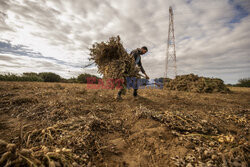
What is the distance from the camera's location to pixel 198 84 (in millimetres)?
9836

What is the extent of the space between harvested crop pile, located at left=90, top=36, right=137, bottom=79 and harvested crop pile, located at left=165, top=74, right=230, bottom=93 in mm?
7531

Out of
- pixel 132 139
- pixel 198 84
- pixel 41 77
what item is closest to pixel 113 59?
pixel 132 139

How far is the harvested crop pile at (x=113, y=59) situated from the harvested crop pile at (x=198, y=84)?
7.53m

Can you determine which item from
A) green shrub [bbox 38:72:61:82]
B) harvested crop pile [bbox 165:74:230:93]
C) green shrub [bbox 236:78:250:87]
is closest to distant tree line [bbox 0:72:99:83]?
green shrub [bbox 38:72:61:82]

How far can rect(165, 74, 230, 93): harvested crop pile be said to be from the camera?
9305mm

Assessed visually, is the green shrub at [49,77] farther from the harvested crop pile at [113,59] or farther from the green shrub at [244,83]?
the green shrub at [244,83]

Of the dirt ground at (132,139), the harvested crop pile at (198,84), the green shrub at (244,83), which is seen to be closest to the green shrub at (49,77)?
the dirt ground at (132,139)

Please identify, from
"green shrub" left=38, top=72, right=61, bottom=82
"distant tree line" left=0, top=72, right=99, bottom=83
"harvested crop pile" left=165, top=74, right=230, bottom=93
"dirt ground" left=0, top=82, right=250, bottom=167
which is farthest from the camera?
"green shrub" left=38, top=72, right=61, bottom=82

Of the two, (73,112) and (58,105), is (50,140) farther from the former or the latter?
(58,105)

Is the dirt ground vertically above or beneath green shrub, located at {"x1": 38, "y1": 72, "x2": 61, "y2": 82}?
beneath

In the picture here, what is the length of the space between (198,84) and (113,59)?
846 centimetres

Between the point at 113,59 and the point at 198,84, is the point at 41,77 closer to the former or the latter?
the point at 113,59

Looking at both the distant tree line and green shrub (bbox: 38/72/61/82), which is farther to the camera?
green shrub (bbox: 38/72/61/82)

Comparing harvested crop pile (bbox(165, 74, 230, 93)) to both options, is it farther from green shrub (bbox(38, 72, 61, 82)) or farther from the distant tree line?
green shrub (bbox(38, 72, 61, 82))
